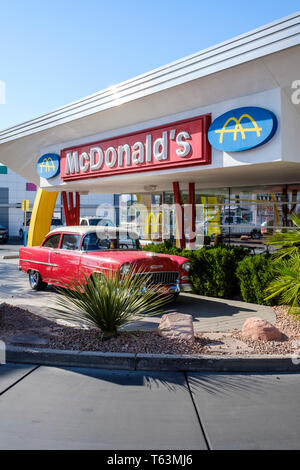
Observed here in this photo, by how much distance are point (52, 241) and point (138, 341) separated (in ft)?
16.2

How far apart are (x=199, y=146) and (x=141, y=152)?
197cm

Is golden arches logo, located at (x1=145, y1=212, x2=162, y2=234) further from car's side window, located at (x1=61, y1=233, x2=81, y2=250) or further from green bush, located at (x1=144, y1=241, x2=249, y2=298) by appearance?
car's side window, located at (x1=61, y1=233, x2=81, y2=250)

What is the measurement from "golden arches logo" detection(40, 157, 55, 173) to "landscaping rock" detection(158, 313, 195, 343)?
31.0 feet

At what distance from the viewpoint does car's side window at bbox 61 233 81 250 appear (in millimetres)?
9195

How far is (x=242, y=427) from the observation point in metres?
3.78

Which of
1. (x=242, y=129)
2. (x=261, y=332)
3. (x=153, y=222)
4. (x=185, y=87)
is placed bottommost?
(x=261, y=332)

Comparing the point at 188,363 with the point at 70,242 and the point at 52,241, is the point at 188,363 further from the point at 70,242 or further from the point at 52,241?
the point at 52,241

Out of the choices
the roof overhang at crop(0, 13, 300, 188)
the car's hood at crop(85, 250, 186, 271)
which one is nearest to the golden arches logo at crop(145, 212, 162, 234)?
the roof overhang at crop(0, 13, 300, 188)

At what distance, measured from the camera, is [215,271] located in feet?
31.3

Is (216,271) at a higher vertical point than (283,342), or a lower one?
higher

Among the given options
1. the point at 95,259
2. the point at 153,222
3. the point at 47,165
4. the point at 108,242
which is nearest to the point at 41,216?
the point at 47,165

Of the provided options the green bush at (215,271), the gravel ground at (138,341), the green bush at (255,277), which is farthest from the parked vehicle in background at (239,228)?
the gravel ground at (138,341)

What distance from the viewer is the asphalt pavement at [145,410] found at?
3531 mm

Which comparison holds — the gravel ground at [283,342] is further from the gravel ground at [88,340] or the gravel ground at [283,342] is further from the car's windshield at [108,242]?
the car's windshield at [108,242]
